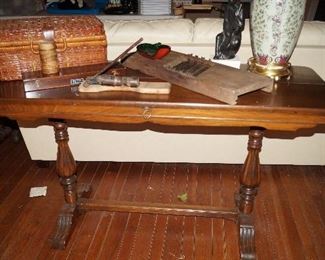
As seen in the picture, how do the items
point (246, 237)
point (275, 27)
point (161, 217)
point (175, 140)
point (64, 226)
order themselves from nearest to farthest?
point (275, 27), point (246, 237), point (64, 226), point (161, 217), point (175, 140)

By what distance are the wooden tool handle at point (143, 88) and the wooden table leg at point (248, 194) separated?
51cm

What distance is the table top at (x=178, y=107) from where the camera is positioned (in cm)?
133

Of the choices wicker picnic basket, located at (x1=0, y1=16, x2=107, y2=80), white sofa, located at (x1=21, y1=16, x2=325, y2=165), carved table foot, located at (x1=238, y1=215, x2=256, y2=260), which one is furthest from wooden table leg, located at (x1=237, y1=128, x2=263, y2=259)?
wicker picnic basket, located at (x1=0, y1=16, x2=107, y2=80)

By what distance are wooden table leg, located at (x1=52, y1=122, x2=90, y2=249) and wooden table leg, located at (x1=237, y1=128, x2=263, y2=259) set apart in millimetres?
952

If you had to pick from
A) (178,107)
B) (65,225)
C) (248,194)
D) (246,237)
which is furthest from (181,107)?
(65,225)

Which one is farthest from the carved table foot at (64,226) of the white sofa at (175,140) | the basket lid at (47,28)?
the basket lid at (47,28)

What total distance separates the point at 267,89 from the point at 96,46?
33.0 inches

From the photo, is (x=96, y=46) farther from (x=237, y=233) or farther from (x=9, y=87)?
(x=237, y=233)

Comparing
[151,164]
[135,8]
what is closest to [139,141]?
[151,164]

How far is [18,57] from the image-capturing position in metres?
1.58

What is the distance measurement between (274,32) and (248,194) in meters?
0.86

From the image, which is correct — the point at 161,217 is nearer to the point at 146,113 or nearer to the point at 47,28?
the point at 146,113

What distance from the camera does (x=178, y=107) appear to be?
1354 millimetres

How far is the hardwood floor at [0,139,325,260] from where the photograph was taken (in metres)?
1.87
